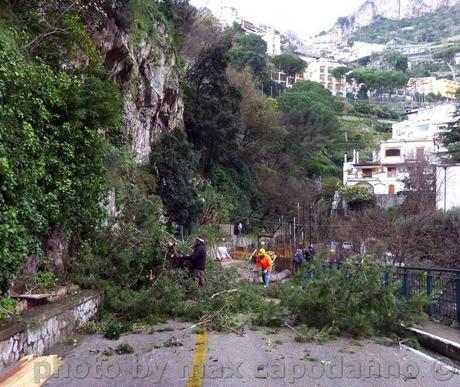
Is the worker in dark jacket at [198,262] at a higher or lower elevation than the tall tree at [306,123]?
lower

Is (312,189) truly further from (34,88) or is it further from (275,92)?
(34,88)

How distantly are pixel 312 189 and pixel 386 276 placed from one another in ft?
163

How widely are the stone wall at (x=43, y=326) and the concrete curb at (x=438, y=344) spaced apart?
20.3 feet

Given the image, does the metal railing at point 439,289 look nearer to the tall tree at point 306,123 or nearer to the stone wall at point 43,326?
the stone wall at point 43,326

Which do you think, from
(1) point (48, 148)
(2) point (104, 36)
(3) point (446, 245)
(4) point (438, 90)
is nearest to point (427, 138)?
(3) point (446, 245)

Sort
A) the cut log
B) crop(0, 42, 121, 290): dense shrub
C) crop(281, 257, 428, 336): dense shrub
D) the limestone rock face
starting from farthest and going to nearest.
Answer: the limestone rock face < crop(281, 257, 428, 336): dense shrub < crop(0, 42, 121, 290): dense shrub < the cut log

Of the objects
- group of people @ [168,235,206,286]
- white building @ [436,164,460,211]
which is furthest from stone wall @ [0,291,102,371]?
white building @ [436,164,460,211]

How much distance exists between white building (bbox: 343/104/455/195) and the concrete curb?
55.2 meters

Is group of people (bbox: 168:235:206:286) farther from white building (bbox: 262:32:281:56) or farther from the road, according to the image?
white building (bbox: 262:32:281:56)

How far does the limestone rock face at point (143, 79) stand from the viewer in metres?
19.7

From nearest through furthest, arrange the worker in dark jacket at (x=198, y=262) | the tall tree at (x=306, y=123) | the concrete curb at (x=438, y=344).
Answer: the concrete curb at (x=438, y=344), the worker in dark jacket at (x=198, y=262), the tall tree at (x=306, y=123)

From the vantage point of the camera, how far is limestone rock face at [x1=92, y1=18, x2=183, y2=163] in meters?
19.7

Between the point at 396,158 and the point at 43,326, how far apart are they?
7208 centimetres

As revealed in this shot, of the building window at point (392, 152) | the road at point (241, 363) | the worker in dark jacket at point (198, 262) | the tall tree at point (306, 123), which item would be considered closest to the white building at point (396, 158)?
the building window at point (392, 152)
